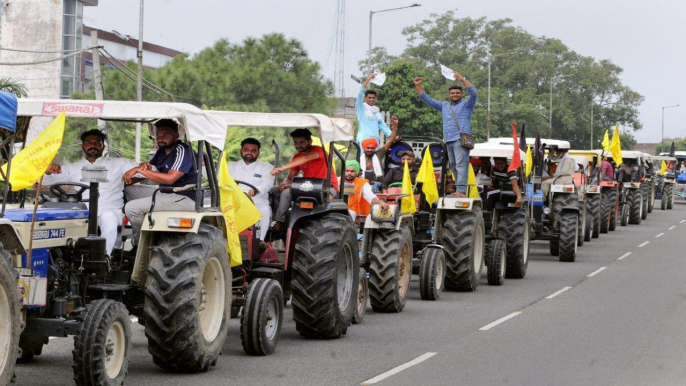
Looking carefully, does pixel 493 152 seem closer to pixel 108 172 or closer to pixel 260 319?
pixel 260 319

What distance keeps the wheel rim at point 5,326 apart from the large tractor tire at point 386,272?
7.10 meters

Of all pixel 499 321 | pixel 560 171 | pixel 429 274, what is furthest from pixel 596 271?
pixel 499 321

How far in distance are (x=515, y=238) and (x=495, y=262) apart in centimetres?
125

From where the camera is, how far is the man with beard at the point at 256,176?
517 inches

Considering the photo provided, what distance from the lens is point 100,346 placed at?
901 cm

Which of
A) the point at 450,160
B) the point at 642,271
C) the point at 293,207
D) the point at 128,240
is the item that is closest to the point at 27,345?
the point at 128,240

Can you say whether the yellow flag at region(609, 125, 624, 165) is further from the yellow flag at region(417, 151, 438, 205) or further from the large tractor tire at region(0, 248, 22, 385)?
the large tractor tire at region(0, 248, 22, 385)

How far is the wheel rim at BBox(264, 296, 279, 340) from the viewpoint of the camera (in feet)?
38.2

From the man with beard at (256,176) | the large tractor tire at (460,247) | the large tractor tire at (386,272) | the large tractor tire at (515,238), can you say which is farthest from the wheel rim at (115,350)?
→ the large tractor tire at (515,238)

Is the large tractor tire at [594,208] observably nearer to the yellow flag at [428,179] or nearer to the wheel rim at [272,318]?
the yellow flag at [428,179]

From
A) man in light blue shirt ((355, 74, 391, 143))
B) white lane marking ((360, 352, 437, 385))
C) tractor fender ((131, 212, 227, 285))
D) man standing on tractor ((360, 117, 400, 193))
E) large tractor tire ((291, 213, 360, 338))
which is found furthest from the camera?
man in light blue shirt ((355, 74, 391, 143))

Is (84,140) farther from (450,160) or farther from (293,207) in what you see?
(450,160)

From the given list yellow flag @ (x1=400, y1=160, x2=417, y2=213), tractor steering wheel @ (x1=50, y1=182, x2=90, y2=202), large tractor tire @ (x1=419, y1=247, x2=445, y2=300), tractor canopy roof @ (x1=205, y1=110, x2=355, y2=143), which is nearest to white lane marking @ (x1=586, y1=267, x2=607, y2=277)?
large tractor tire @ (x1=419, y1=247, x2=445, y2=300)

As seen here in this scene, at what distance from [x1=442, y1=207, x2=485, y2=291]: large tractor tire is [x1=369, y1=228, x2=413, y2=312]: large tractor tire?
89.7 inches
